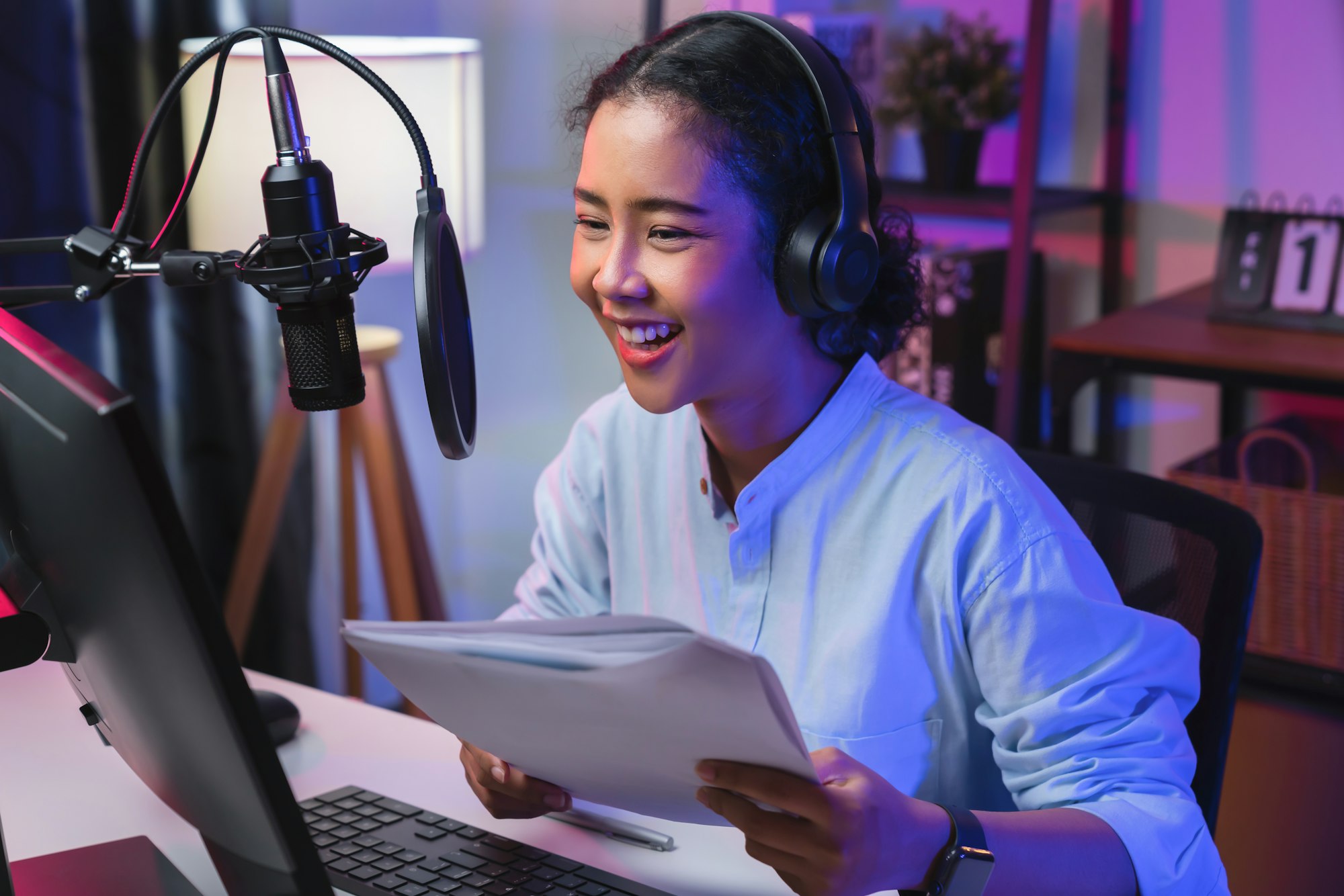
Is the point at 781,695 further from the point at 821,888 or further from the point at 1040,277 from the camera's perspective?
the point at 1040,277

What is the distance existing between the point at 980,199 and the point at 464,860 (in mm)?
1862

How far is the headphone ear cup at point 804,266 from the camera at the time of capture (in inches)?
36.7

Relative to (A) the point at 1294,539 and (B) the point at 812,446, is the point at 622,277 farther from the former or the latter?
(A) the point at 1294,539

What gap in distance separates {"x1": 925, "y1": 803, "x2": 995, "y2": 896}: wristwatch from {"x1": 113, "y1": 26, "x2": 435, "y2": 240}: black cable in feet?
1.74

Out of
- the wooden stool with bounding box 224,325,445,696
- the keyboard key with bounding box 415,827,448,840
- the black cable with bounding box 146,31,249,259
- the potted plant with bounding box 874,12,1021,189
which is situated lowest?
the wooden stool with bounding box 224,325,445,696

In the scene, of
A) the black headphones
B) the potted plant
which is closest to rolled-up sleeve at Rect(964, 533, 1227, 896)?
the black headphones

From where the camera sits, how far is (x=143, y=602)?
0.53 meters

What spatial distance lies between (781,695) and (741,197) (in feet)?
1.54

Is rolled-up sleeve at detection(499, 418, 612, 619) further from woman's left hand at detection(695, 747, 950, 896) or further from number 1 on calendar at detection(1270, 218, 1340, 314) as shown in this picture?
number 1 on calendar at detection(1270, 218, 1340, 314)

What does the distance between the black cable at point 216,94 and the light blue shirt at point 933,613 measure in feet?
1.27

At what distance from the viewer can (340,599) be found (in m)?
2.54

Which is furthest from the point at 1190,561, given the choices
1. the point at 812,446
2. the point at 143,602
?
the point at 143,602

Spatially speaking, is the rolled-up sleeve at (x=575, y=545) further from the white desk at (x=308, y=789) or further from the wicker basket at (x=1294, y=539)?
the wicker basket at (x=1294, y=539)

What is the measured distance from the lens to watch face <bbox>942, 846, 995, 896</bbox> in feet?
2.47
